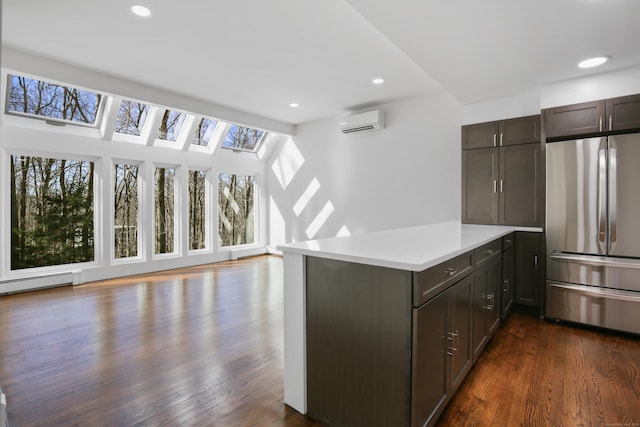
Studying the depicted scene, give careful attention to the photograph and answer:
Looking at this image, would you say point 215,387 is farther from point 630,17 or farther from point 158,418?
point 630,17

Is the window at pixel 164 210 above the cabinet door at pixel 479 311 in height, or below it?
above

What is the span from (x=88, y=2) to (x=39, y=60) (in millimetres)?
1601

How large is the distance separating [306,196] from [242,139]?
192 centimetres

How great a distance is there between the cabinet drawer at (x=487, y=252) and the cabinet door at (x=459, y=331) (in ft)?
0.65

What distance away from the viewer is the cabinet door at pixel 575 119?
9.87 feet

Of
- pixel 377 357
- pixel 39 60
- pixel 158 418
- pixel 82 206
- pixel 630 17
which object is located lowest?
pixel 158 418

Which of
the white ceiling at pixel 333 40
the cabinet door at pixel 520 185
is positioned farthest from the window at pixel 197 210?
the cabinet door at pixel 520 185

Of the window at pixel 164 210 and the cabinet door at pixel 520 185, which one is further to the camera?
the window at pixel 164 210

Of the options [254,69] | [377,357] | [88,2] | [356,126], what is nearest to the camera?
[377,357]

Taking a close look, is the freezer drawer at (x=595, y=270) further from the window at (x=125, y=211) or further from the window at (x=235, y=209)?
the window at (x=125, y=211)

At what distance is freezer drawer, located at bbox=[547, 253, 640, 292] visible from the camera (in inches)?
112

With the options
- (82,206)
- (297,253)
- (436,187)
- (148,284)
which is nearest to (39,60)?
(82,206)

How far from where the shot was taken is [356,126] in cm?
554

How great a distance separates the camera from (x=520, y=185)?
3658mm
